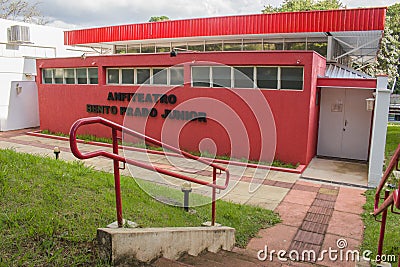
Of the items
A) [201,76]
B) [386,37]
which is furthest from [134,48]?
[386,37]

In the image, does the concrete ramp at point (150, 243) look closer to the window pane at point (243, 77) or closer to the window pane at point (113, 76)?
the window pane at point (243, 77)

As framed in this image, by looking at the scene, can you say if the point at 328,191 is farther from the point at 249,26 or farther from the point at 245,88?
the point at 249,26

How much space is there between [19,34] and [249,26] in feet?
32.9

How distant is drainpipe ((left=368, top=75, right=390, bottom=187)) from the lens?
25.9 feet

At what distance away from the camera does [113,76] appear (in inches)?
502

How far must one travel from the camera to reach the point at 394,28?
2970 cm

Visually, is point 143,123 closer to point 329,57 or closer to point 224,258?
point 329,57

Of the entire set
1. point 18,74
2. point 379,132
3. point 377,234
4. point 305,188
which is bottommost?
point 305,188

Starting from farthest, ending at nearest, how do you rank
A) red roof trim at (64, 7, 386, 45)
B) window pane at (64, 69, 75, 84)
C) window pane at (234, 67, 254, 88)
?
window pane at (64, 69, 75, 84)
red roof trim at (64, 7, 386, 45)
window pane at (234, 67, 254, 88)

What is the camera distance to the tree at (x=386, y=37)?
24578 millimetres

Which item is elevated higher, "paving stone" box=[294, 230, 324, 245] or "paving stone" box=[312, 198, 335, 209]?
"paving stone" box=[294, 230, 324, 245]

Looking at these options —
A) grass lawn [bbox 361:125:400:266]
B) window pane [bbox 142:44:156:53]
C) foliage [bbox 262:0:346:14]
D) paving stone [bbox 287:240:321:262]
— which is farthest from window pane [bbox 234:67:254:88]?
foliage [bbox 262:0:346:14]

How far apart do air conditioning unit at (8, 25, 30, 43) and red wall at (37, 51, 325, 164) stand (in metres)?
4.56

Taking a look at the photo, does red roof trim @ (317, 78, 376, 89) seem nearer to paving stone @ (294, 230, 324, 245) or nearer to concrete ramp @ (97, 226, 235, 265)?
paving stone @ (294, 230, 324, 245)
